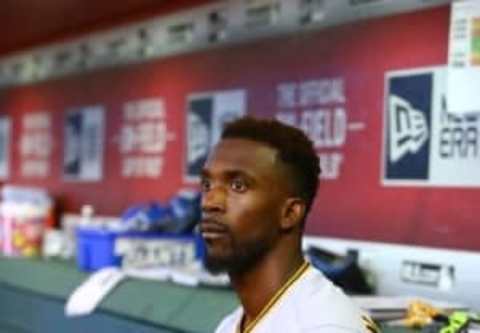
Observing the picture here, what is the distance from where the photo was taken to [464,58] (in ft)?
7.61

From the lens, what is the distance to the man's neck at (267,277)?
4.26ft

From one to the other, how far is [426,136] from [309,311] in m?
1.33

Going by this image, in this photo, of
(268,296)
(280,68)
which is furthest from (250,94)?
(268,296)

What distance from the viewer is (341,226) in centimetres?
273

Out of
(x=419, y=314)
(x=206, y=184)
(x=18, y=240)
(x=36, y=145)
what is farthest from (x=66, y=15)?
(x=206, y=184)

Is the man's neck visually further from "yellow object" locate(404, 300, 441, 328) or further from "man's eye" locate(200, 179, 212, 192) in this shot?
"yellow object" locate(404, 300, 441, 328)

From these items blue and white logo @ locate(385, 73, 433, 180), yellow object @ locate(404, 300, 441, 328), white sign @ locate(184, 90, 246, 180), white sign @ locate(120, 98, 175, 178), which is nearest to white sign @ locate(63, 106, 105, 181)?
white sign @ locate(120, 98, 175, 178)

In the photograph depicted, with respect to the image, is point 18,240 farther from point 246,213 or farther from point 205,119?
point 246,213

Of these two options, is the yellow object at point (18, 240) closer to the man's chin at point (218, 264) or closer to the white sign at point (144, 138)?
the white sign at point (144, 138)

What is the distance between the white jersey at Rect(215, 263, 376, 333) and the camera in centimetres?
120

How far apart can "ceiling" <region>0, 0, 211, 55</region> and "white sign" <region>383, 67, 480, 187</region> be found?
1250mm

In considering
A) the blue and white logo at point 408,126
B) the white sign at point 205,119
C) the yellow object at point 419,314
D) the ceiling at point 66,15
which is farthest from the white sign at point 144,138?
the yellow object at point 419,314

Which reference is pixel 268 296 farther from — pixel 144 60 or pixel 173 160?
pixel 144 60

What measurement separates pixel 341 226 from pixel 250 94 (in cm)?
74
